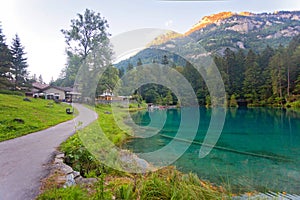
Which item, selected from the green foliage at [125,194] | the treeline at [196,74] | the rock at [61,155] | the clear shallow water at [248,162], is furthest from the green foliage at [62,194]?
the treeline at [196,74]

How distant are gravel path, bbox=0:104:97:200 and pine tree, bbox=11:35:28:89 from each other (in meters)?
22.9

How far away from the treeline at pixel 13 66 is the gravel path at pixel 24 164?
20026 mm

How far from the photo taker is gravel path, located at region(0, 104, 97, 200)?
9.82 feet

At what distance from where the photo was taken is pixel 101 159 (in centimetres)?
573

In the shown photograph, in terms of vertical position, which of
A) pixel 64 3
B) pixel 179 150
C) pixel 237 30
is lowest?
pixel 179 150

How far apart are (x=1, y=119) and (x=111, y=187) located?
7.22 m

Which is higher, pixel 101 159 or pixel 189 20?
pixel 189 20

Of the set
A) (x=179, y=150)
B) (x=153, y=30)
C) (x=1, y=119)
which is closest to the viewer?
(x=153, y=30)

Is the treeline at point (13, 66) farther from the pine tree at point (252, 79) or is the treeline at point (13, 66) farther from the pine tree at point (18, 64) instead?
the pine tree at point (252, 79)

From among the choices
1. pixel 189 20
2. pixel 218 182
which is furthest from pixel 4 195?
pixel 189 20

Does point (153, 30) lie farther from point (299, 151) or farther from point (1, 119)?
point (299, 151)

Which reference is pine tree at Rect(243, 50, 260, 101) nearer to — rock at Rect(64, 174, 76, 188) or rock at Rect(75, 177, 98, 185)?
rock at Rect(75, 177, 98, 185)

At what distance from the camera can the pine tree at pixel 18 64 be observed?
85.6 feet

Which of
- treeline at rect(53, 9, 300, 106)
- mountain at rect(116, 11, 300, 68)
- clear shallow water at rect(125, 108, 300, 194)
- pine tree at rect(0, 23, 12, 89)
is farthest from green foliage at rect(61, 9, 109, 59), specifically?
mountain at rect(116, 11, 300, 68)
